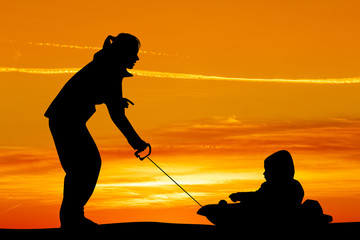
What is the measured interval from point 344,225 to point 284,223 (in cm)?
277

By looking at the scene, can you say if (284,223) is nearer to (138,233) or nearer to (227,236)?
(227,236)

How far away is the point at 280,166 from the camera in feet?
34.2

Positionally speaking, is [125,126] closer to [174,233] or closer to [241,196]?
[174,233]

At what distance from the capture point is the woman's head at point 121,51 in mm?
10648

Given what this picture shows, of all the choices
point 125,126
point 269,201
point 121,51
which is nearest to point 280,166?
point 269,201

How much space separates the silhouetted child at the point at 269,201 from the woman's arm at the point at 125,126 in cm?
158

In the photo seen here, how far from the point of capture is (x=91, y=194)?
10523mm

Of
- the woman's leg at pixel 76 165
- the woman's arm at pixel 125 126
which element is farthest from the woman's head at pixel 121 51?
the woman's leg at pixel 76 165

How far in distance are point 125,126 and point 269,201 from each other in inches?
95.6

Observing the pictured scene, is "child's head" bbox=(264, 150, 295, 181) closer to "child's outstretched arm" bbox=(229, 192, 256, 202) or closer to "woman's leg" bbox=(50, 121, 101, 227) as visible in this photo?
"child's outstretched arm" bbox=(229, 192, 256, 202)

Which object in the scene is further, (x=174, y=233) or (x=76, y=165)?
(x=174, y=233)

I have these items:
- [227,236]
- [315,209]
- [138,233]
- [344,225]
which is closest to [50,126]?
[138,233]

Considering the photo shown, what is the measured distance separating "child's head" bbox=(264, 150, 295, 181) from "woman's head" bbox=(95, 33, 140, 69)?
8.28 ft

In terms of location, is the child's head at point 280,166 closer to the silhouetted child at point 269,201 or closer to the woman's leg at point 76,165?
the silhouetted child at point 269,201
